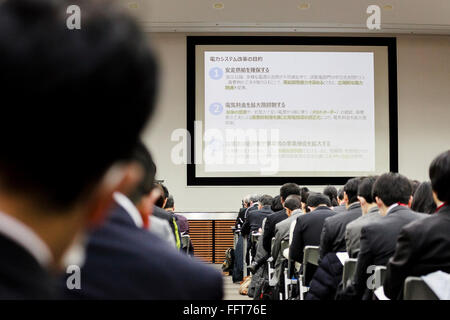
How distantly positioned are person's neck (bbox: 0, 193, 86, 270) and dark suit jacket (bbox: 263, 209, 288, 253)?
17.0 ft

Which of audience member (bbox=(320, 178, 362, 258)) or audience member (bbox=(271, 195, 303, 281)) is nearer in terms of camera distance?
audience member (bbox=(320, 178, 362, 258))

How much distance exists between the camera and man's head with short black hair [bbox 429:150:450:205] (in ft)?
7.04

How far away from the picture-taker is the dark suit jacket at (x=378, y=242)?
287 centimetres

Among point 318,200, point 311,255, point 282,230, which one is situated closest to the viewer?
A: point 311,255

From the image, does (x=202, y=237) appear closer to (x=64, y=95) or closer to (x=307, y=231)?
(x=307, y=231)

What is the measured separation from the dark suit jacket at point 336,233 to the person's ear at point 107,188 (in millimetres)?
3375

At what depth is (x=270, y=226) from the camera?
563 centimetres

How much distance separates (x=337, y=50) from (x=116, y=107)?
33.6ft

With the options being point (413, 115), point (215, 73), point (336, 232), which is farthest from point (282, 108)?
point (336, 232)

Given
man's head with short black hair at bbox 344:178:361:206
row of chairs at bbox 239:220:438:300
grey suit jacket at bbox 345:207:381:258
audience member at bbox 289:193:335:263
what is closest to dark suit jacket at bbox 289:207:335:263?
audience member at bbox 289:193:335:263

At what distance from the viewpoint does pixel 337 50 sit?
1030 centimetres

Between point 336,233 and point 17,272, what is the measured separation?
3451 mm

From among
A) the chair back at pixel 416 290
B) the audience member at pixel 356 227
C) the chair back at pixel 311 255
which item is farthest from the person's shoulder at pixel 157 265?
the chair back at pixel 311 255

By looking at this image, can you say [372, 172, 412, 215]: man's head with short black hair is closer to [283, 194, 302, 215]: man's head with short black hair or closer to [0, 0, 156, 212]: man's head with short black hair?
[283, 194, 302, 215]: man's head with short black hair
